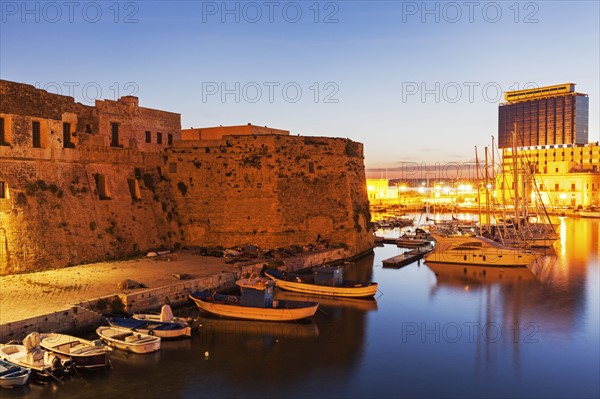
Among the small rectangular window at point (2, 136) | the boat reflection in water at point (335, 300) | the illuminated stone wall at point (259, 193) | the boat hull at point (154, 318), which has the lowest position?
the boat reflection in water at point (335, 300)

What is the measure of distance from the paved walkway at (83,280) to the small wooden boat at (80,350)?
127 centimetres

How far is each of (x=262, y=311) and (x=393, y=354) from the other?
4286mm

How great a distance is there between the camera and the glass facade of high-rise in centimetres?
9781

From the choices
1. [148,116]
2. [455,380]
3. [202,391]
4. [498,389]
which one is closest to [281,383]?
[202,391]

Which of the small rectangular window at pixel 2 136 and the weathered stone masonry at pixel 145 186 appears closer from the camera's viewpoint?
the small rectangular window at pixel 2 136

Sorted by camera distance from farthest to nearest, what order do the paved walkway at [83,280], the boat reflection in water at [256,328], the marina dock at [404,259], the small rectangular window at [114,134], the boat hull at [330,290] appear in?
the marina dock at [404,259] < the small rectangular window at [114,134] < the boat hull at [330,290] < the boat reflection in water at [256,328] < the paved walkway at [83,280]

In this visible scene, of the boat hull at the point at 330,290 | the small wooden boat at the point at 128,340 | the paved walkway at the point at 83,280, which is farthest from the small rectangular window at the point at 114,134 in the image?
the small wooden boat at the point at 128,340

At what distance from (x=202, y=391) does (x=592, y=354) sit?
10.0 m

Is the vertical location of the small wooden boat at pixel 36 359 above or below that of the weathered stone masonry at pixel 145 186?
below

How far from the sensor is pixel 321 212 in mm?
26031

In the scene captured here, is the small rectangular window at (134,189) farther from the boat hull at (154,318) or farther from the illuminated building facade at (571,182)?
the illuminated building facade at (571,182)

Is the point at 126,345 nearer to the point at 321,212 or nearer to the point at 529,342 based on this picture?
the point at 529,342

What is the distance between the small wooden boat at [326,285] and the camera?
60.7 feet

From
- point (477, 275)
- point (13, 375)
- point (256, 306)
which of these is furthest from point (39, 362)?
point (477, 275)
